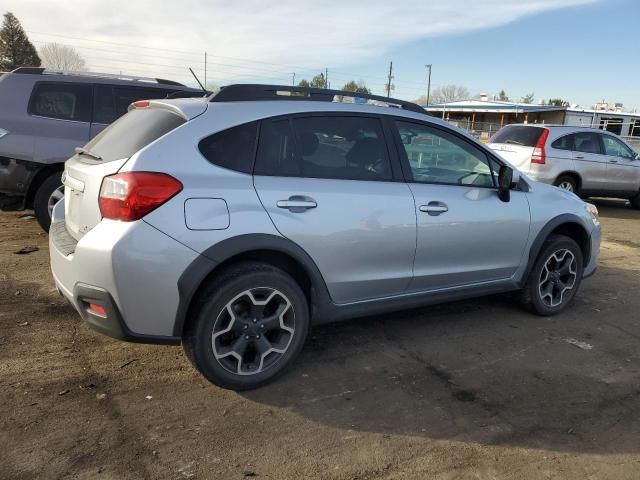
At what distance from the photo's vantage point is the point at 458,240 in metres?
4.00

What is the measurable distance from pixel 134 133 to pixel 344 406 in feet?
6.76

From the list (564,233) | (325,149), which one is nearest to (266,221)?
(325,149)

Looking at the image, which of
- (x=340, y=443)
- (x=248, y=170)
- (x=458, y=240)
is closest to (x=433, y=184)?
(x=458, y=240)

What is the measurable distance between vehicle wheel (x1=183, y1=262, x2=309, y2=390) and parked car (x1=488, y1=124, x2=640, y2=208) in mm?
8508

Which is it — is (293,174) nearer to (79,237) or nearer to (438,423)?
(79,237)

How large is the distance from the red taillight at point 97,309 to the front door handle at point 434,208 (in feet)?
7.05

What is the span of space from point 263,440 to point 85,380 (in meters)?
1.26

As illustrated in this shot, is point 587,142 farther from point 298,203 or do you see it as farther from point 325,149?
point 298,203

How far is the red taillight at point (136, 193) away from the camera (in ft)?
9.25

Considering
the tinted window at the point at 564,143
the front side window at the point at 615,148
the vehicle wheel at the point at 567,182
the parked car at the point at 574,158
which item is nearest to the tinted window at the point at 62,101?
the parked car at the point at 574,158

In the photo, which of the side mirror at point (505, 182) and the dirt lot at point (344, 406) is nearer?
the dirt lot at point (344, 406)

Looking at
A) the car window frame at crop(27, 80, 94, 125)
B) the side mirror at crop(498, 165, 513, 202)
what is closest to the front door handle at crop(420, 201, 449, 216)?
the side mirror at crop(498, 165, 513, 202)

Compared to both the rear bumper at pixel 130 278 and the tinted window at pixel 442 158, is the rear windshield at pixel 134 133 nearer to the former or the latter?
the rear bumper at pixel 130 278

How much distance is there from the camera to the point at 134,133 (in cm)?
324
